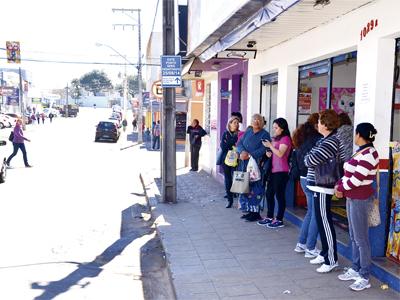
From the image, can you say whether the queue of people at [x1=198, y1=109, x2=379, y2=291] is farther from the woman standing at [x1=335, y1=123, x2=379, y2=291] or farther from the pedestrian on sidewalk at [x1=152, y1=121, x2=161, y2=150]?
the pedestrian on sidewalk at [x1=152, y1=121, x2=161, y2=150]

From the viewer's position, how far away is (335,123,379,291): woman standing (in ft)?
15.1

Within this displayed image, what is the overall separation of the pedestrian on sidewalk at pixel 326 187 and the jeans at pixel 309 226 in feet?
0.82

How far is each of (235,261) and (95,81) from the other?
133 meters

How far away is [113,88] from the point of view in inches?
5492

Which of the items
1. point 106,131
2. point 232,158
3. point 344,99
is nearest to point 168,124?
point 232,158

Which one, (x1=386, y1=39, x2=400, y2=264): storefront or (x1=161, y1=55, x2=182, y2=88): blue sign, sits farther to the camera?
(x1=161, y1=55, x2=182, y2=88): blue sign

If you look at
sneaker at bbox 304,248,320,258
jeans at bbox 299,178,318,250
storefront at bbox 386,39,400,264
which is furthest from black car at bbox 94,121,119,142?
storefront at bbox 386,39,400,264

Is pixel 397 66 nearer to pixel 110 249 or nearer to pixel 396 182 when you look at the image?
pixel 396 182

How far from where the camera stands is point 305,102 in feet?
27.1

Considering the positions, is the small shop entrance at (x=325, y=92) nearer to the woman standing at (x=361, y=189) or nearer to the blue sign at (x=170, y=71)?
the woman standing at (x=361, y=189)

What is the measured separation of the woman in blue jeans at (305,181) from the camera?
5.68m

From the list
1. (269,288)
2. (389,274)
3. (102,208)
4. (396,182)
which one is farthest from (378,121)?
(102,208)

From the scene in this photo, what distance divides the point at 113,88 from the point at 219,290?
454 feet

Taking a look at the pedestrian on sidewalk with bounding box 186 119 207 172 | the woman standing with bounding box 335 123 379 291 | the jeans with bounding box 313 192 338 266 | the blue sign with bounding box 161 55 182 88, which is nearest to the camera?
the woman standing with bounding box 335 123 379 291
